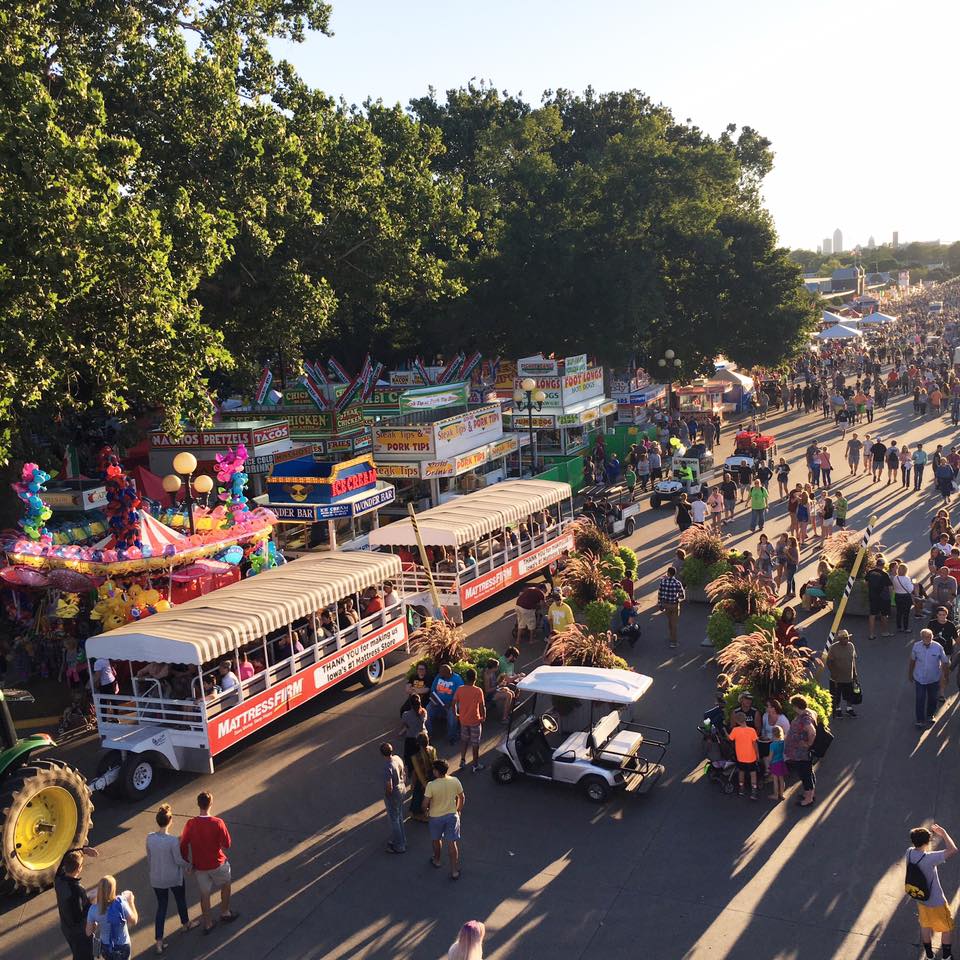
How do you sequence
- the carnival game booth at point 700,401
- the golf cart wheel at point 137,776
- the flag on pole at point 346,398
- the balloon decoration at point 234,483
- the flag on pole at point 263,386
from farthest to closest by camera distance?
the carnival game booth at point 700,401, the flag on pole at point 263,386, the flag on pole at point 346,398, the balloon decoration at point 234,483, the golf cart wheel at point 137,776

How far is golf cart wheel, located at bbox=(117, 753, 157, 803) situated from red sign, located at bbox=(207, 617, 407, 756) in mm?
853

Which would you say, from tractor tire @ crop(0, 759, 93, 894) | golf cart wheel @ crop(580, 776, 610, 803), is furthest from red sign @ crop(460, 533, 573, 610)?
tractor tire @ crop(0, 759, 93, 894)

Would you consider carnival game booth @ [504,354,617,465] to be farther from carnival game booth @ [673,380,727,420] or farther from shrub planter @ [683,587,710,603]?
shrub planter @ [683,587,710,603]

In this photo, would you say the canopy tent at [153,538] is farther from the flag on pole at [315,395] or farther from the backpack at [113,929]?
the flag on pole at [315,395]

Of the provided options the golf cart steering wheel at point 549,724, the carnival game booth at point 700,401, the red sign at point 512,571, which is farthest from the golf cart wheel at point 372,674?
the carnival game booth at point 700,401

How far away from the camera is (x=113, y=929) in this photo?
902 cm

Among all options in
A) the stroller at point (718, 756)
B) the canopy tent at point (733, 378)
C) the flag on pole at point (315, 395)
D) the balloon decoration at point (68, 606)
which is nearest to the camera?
the stroller at point (718, 756)

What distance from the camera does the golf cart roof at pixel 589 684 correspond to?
43.9 feet

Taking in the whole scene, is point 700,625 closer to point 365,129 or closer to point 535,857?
point 535,857

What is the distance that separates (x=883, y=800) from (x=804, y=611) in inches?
323

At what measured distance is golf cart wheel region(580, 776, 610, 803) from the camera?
12953 mm

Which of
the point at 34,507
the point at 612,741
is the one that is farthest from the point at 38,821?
the point at 34,507

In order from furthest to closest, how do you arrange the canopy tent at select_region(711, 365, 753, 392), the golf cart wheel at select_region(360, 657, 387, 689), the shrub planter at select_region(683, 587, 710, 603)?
the canopy tent at select_region(711, 365, 753, 392) → the shrub planter at select_region(683, 587, 710, 603) → the golf cart wheel at select_region(360, 657, 387, 689)

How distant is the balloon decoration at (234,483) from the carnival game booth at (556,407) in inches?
582
